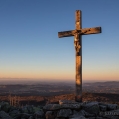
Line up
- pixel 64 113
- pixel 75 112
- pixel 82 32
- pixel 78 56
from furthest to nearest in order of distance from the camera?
pixel 82 32 → pixel 78 56 → pixel 75 112 → pixel 64 113

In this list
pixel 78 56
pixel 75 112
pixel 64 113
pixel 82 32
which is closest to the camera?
pixel 64 113

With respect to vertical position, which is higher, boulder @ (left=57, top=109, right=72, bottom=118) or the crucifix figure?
the crucifix figure

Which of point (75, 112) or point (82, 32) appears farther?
point (82, 32)

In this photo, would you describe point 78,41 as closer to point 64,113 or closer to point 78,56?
point 78,56

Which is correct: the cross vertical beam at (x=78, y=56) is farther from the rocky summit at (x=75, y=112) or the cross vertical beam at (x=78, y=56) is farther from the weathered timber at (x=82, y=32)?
the rocky summit at (x=75, y=112)

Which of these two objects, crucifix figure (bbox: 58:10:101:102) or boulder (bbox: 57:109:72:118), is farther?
crucifix figure (bbox: 58:10:101:102)

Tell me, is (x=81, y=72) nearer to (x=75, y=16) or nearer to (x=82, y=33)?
(x=82, y=33)

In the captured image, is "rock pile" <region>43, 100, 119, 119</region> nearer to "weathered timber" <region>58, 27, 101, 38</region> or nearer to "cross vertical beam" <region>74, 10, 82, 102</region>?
"cross vertical beam" <region>74, 10, 82, 102</region>

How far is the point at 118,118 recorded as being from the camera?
27.6ft

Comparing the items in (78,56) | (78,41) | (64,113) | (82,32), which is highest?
(82,32)

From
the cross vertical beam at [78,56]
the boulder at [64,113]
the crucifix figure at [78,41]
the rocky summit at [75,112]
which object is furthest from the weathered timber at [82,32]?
the boulder at [64,113]

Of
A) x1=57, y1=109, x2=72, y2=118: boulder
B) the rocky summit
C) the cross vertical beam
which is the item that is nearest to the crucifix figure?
the cross vertical beam

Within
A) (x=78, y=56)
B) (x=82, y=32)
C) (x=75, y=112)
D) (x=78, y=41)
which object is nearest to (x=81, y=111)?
(x=75, y=112)

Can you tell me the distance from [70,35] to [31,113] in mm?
4551
